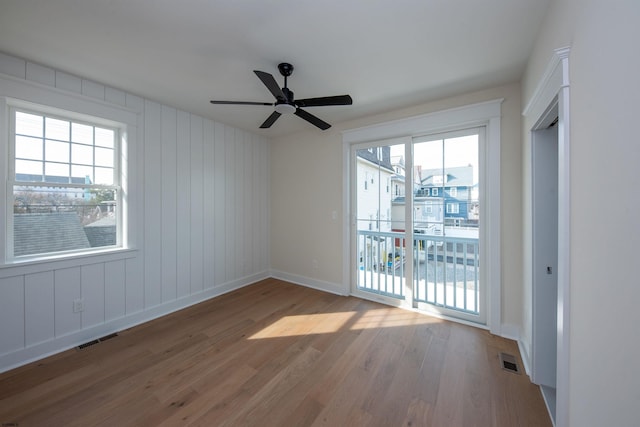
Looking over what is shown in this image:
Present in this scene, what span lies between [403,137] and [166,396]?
3.50 meters

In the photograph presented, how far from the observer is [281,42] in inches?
73.3

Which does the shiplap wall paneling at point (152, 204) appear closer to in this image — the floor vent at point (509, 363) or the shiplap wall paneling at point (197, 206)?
the shiplap wall paneling at point (197, 206)

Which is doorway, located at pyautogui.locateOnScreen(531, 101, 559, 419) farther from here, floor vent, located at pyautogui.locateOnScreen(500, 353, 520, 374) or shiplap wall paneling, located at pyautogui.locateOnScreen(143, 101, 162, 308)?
shiplap wall paneling, located at pyautogui.locateOnScreen(143, 101, 162, 308)

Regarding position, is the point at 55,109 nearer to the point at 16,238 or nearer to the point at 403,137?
the point at 16,238

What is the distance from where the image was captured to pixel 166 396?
67.8 inches

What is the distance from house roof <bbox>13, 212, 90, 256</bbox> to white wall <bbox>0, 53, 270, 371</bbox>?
20 centimetres

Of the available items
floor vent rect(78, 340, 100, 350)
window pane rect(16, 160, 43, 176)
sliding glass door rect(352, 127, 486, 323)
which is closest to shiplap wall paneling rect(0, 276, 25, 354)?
floor vent rect(78, 340, 100, 350)

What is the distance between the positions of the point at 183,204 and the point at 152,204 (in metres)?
0.37

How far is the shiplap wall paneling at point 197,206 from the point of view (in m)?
3.33

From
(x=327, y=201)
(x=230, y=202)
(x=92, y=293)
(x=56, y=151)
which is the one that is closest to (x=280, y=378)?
(x=92, y=293)

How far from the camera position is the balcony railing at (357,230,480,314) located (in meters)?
2.86

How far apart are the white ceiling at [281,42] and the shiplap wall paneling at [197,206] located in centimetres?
71

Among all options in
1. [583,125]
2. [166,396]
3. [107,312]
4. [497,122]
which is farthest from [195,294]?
[497,122]

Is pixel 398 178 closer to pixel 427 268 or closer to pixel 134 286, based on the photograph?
pixel 427 268
